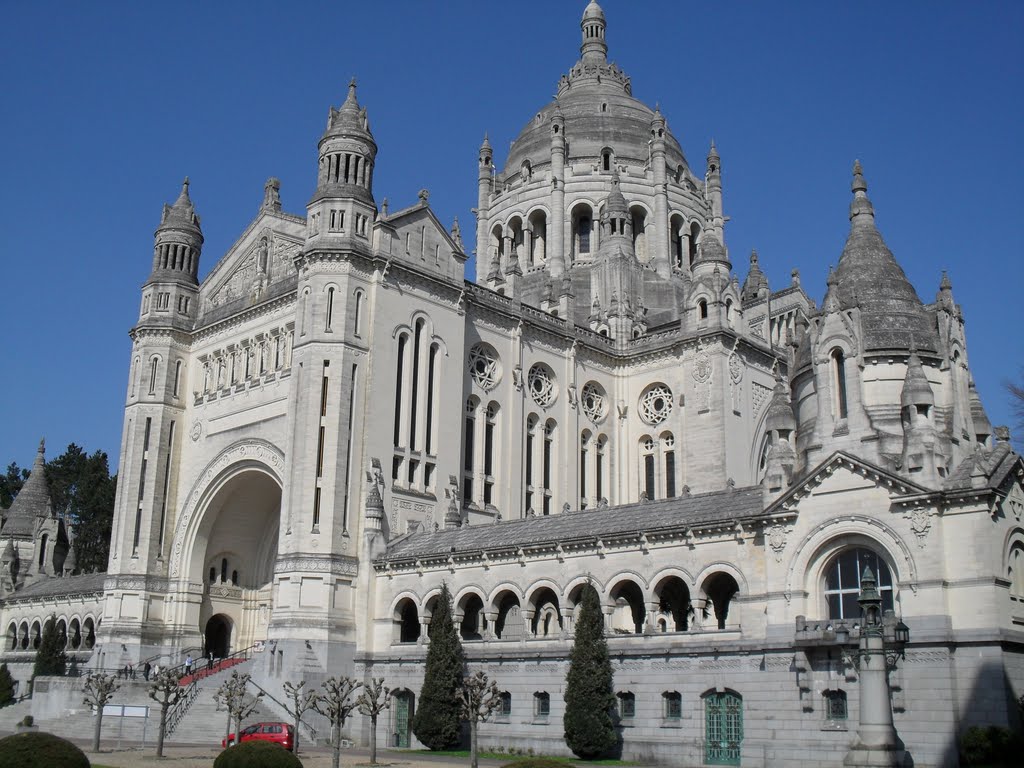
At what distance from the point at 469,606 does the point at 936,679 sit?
22.6 metres

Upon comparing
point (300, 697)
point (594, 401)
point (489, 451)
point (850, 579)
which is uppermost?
point (594, 401)

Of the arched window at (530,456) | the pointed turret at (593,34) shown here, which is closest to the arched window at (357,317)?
the arched window at (530,456)

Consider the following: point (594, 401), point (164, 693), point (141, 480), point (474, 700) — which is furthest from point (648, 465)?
point (164, 693)

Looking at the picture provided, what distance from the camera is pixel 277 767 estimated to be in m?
25.4

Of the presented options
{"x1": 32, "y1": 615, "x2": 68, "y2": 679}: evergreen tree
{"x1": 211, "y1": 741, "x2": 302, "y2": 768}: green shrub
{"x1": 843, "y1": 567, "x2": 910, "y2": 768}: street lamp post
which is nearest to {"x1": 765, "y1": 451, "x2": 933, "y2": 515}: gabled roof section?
Result: {"x1": 843, "y1": 567, "x2": 910, "y2": 768}: street lamp post

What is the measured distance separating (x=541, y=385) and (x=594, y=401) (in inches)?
176

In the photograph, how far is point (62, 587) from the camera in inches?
2717

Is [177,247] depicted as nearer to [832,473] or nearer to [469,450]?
[469,450]

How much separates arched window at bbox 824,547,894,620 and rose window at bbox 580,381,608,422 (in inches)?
1130

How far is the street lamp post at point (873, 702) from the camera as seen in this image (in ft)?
87.7

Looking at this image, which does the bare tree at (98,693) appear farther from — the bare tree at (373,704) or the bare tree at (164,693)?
the bare tree at (373,704)

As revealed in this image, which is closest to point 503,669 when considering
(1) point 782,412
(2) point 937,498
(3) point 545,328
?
(1) point 782,412

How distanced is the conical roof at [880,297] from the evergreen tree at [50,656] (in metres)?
47.2

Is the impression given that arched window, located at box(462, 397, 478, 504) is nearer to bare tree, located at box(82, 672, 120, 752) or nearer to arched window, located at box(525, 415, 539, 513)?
arched window, located at box(525, 415, 539, 513)
